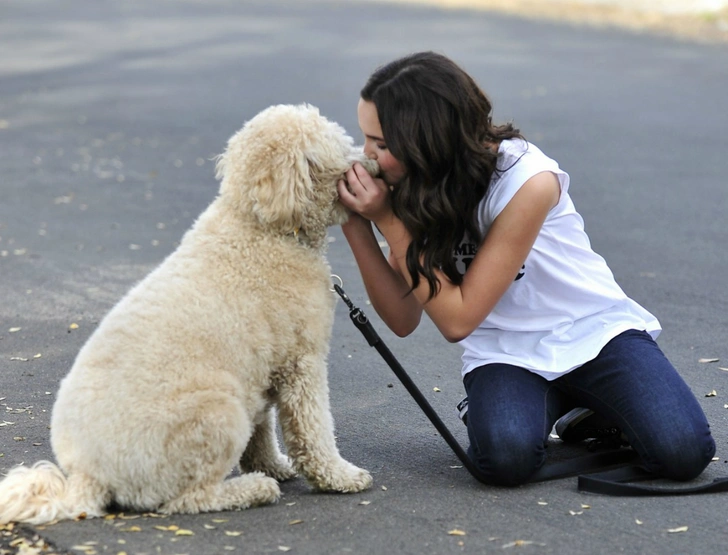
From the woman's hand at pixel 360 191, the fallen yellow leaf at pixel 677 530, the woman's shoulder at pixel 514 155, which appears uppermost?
the woman's shoulder at pixel 514 155

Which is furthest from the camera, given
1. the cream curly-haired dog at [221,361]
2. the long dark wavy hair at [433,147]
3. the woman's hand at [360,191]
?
the long dark wavy hair at [433,147]

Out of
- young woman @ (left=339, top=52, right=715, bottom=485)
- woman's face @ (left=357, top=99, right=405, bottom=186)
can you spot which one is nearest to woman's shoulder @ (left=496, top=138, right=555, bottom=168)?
young woman @ (left=339, top=52, right=715, bottom=485)

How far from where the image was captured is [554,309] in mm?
3873

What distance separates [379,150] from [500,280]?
0.62 meters

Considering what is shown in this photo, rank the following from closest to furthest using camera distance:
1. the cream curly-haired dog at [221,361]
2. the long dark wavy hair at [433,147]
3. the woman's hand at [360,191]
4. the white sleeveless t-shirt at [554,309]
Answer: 1. the cream curly-haired dog at [221,361]
2. the woman's hand at [360,191]
3. the long dark wavy hair at [433,147]
4. the white sleeveless t-shirt at [554,309]

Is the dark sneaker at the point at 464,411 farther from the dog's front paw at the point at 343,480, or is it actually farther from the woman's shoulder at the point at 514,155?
the woman's shoulder at the point at 514,155

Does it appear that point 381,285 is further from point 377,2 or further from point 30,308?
point 377,2

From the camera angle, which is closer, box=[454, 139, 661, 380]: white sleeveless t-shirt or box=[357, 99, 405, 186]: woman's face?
box=[357, 99, 405, 186]: woman's face

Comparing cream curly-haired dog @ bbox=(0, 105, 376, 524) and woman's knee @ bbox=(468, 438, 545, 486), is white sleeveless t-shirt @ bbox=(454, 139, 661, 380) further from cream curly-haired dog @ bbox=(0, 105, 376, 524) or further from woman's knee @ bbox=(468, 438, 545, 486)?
cream curly-haired dog @ bbox=(0, 105, 376, 524)

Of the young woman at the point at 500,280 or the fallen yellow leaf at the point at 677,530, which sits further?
the young woman at the point at 500,280

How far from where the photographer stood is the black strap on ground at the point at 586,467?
3539mm

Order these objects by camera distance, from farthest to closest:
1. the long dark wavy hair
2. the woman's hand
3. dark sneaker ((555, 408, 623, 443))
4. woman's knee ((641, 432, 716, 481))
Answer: dark sneaker ((555, 408, 623, 443))
woman's knee ((641, 432, 716, 481))
the long dark wavy hair
the woman's hand

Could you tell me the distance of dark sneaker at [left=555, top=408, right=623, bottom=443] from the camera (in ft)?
13.1

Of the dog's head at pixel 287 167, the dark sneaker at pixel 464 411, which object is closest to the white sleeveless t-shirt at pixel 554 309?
the dark sneaker at pixel 464 411
